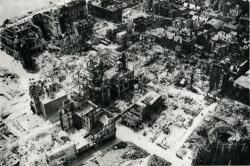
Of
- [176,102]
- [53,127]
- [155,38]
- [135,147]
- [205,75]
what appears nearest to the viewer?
[135,147]

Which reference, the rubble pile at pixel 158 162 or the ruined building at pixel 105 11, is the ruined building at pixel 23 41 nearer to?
the ruined building at pixel 105 11

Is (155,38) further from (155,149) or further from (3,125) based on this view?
(3,125)

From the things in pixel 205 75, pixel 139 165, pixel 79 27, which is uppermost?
pixel 79 27

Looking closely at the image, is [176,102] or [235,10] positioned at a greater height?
[235,10]

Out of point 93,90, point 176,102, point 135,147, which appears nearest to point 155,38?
point 176,102

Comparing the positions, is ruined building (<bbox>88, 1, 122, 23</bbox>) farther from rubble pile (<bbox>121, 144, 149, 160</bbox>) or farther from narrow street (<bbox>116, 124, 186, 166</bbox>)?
rubble pile (<bbox>121, 144, 149, 160</bbox>)

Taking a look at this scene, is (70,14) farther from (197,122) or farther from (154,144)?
(154,144)

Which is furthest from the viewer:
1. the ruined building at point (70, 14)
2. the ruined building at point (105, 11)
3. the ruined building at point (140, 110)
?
the ruined building at point (105, 11)

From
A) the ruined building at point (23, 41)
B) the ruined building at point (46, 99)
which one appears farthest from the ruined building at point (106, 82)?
the ruined building at point (23, 41)

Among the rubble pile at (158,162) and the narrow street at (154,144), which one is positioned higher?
the narrow street at (154,144)
